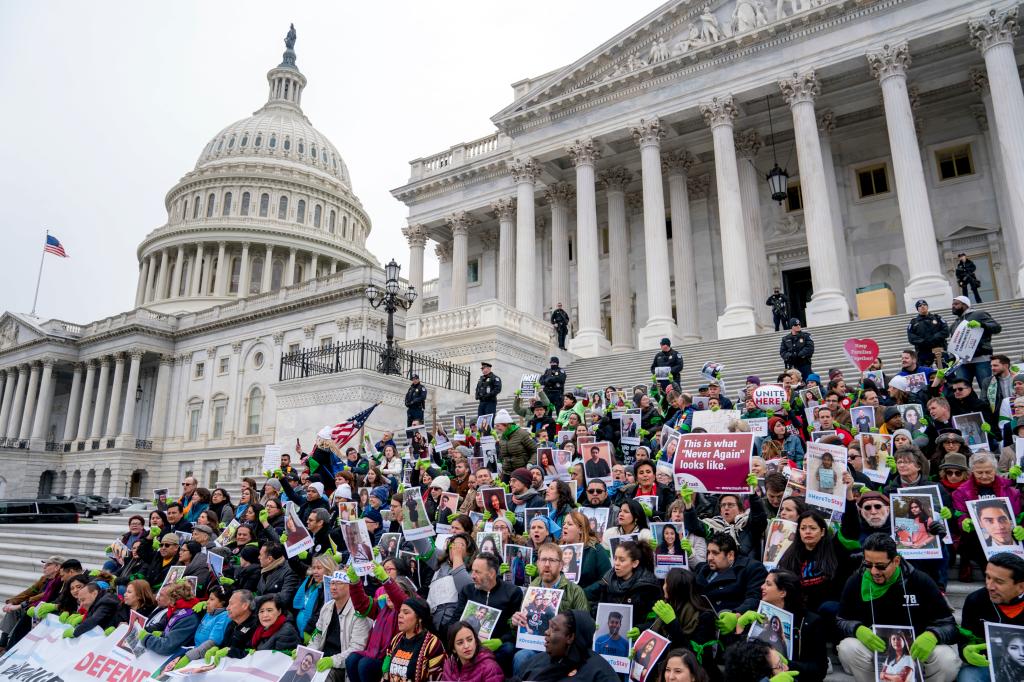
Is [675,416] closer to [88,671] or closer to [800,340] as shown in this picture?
[800,340]

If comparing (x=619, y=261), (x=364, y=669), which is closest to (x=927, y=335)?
(x=364, y=669)

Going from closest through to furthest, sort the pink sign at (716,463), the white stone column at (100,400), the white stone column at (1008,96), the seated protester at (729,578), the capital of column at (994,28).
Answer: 1. the seated protester at (729,578)
2. the pink sign at (716,463)
3. the white stone column at (1008,96)
4. the capital of column at (994,28)
5. the white stone column at (100,400)

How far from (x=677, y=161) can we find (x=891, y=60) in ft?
31.0

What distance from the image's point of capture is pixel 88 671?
8.08 m

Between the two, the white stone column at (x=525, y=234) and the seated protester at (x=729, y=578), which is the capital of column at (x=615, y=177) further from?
the seated protester at (x=729, y=578)

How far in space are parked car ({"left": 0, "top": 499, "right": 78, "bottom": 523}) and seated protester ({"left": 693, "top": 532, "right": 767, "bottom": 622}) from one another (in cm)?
2172

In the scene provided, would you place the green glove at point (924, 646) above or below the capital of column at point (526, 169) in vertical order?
below

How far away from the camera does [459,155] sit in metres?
38.0

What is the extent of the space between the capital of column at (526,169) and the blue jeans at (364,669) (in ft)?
89.1

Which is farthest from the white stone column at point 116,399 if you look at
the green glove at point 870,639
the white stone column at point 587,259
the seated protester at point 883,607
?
the green glove at point 870,639

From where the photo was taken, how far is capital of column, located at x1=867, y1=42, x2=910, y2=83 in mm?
23719

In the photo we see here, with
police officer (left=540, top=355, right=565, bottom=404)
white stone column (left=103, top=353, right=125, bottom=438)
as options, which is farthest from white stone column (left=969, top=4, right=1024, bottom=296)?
white stone column (left=103, top=353, right=125, bottom=438)

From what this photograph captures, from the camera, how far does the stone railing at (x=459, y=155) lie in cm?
3653

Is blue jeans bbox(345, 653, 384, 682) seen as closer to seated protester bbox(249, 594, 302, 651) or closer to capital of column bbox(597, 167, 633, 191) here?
seated protester bbox(249, 594, 302, 651)
